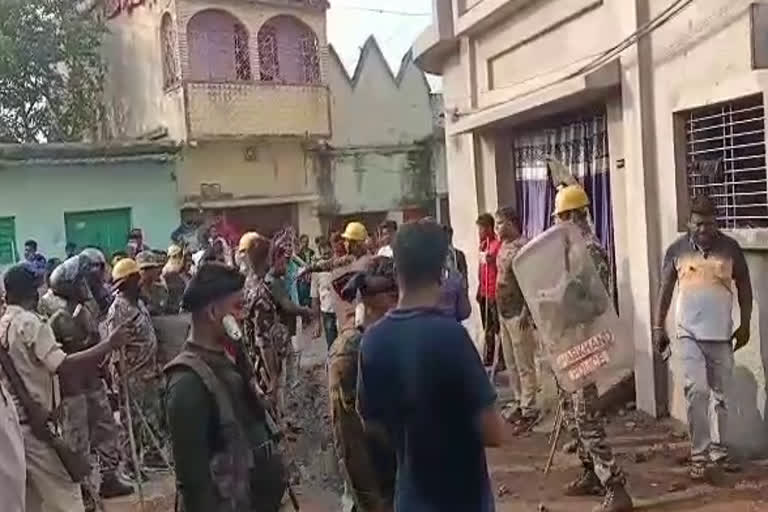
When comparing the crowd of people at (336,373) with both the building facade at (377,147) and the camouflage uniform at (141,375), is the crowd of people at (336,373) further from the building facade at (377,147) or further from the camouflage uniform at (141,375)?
the building facade at (377,147)

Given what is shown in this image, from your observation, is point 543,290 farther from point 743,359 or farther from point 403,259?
point 403,259

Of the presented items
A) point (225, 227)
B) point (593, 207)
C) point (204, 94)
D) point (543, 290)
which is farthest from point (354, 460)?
point (204, 94)

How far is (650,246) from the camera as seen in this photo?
7375 mm

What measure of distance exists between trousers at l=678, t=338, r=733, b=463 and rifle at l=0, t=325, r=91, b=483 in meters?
3.62

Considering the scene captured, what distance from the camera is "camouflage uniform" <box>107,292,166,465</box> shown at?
680cm

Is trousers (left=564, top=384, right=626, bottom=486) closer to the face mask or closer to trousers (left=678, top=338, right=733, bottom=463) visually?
trousers (left=678, top=338, right=733, bottom=463)

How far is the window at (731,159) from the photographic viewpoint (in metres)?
6.29

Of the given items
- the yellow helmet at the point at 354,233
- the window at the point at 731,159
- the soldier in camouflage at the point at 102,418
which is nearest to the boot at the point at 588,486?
the window at the point at 731,159

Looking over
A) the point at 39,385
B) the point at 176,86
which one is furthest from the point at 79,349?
the point at 176,86

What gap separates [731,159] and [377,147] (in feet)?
58.3

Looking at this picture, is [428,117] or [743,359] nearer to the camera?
[743,359]

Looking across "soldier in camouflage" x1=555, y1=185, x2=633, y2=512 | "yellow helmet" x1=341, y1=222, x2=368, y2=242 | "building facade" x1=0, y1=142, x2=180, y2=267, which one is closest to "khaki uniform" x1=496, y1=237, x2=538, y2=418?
"yellow helmet" x1=341, y1=222, x2=368, y2=242

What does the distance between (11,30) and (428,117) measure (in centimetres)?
1066

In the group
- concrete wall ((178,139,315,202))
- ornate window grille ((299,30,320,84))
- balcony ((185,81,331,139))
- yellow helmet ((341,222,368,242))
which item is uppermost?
ornate window grille ((299,30,320,84))
